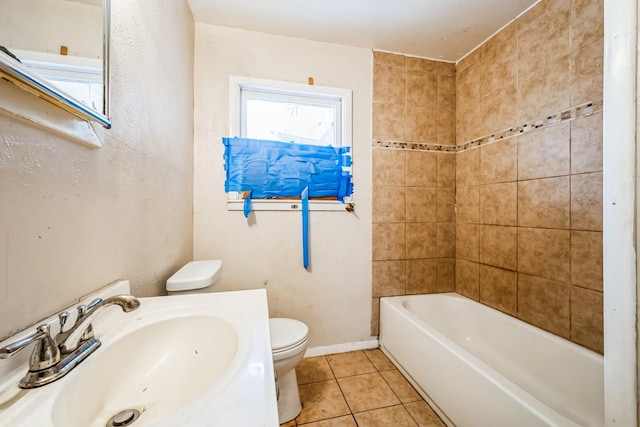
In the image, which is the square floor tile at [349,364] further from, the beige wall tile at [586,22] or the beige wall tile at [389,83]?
the beige wall tile at [586,22]

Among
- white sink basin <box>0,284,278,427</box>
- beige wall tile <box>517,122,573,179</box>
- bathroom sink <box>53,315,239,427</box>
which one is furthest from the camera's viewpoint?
beige wall tile <box>517,122,573,179</box>

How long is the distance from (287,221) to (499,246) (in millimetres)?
1491

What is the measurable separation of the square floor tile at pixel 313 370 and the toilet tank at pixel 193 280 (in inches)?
34.4

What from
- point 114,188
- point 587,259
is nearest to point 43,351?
point 114,188

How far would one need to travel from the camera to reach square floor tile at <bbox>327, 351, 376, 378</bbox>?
1.63 meters

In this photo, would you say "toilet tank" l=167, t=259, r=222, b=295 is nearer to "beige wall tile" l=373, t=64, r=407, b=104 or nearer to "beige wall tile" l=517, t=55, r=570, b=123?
"beige wall tile" l=373, t=64, r=407, b=104

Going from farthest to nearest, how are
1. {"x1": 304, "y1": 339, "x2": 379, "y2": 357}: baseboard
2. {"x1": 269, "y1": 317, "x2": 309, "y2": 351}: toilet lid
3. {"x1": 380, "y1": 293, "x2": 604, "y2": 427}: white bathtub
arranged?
{"x1": 304, "y1": 339, "x2": 379, "y2": 357}: baseboard
{"x1": 269, "y1": 317, "x2": 309, "y2": 351}: toilet lid
{"x1": 380, "y1": 293, "x2": 604, "y2": 427}: white bathtub

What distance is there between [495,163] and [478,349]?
4.27ft

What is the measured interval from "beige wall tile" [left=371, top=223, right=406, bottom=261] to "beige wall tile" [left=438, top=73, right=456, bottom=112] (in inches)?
42.1

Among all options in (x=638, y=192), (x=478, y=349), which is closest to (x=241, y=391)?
(x=638, y=192)

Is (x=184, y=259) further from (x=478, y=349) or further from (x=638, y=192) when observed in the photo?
(x=478, y=349)

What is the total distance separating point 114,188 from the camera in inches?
31.1

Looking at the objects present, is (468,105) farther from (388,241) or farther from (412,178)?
(388,241)

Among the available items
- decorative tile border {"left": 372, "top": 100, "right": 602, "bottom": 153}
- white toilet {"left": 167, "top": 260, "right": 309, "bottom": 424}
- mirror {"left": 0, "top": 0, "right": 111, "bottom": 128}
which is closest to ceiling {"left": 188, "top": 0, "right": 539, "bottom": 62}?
decorative tile border {"left": 372, "top": 100, "right": 602, "bottom": 153}
